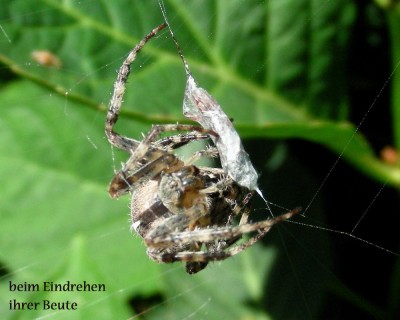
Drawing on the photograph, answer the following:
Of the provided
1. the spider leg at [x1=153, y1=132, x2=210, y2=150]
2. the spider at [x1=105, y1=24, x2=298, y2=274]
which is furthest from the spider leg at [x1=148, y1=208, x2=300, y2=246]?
the spider leg at [x1=153, y1=132, x2=210, y2=150]

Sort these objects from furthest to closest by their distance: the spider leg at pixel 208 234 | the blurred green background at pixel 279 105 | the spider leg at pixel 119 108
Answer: the blurred green background at pixel 279 105 < the spider leg at pixel 119 108 < the spider leg at pixel 208 234

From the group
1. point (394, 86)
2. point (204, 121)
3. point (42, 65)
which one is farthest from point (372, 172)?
point (42, 65)

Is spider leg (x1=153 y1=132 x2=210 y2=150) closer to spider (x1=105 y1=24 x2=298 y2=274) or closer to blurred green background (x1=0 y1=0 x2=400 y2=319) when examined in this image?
spider (x1=105 y1=24 x2=298 y2=274)

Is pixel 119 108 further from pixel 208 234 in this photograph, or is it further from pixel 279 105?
pixel 279 105

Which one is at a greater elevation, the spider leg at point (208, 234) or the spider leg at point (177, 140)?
the spider leg at point (177, 140)

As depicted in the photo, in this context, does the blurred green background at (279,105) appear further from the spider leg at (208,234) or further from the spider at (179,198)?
the spider leg at (208,234)

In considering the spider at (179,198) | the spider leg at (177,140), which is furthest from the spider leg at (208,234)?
the spider leg at (177,140)

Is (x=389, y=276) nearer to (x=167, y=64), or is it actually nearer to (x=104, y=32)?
(x=167, y=64)
